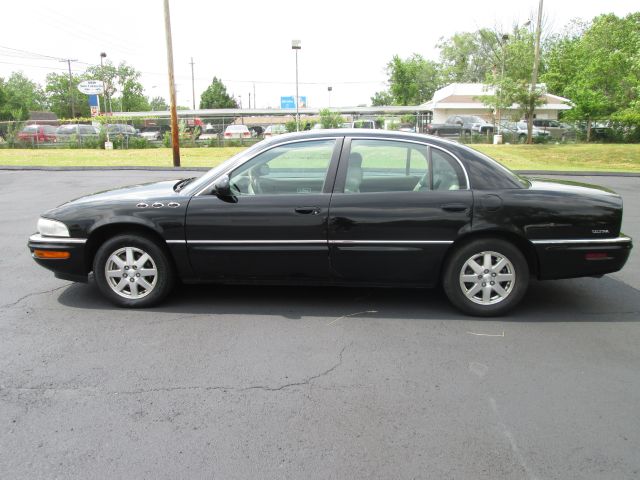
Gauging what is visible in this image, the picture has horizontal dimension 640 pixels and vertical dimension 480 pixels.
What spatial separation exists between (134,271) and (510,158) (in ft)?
72.5

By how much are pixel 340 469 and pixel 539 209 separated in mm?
2945

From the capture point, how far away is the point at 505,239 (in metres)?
4.63

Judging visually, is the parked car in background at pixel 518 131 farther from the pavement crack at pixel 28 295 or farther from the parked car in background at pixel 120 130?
the pavement crack at pixel 28 295

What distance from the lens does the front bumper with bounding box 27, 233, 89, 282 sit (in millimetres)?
4832

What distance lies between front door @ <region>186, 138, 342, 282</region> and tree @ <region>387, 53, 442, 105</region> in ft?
208

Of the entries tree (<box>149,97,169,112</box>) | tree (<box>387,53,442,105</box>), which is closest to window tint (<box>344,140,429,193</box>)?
tree (<box>387,53,442,105</box>)

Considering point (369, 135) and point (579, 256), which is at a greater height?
point (369, 135)

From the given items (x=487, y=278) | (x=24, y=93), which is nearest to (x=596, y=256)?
(x=487, y=278)

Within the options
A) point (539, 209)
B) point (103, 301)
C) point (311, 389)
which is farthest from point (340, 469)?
point (103, 301)

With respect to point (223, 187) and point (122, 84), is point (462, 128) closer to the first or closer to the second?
point (223, 187)

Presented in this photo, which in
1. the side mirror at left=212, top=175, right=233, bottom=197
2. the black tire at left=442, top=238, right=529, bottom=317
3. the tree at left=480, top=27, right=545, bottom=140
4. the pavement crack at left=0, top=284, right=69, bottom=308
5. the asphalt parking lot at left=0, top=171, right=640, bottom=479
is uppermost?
the tree at left=480, top=27, right=545, bottom=140

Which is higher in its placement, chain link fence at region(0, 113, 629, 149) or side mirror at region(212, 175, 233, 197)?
chain link fence at region(0, 113, 629, 149)

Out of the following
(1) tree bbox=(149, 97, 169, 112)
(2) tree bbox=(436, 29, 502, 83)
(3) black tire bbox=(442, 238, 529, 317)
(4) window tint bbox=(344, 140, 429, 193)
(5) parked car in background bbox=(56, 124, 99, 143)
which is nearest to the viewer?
(3) black tire bbox=(442, 238, 529, 317)

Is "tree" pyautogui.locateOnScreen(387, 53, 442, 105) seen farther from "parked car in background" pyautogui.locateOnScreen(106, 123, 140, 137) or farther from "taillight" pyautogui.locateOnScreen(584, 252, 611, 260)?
"taillight" pyautogui.locateOnScreen(584, 252, 611, 260)
